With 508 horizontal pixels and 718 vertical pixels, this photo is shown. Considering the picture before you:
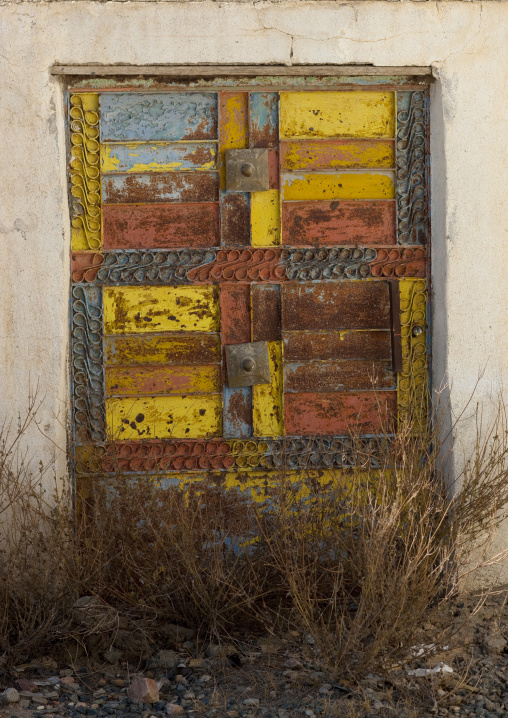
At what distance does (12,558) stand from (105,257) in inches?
73.3

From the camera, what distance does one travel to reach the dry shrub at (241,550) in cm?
361

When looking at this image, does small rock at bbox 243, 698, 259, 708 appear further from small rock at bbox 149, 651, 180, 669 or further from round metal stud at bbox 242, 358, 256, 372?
round metal stud at bbox 242, 358, 256, 372

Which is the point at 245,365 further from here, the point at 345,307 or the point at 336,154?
the point at 336,154

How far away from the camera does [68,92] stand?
448cm

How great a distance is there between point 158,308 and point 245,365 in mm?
658

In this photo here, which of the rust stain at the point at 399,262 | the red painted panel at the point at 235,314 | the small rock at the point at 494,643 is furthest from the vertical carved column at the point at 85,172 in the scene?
the small rock at the point at 494,643

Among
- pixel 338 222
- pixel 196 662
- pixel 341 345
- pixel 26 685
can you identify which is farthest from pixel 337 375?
pixel 26 685

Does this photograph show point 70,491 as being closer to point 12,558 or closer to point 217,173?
point 12,558

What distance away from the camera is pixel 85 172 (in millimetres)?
4520

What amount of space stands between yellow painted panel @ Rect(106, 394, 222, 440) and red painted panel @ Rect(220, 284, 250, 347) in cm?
39

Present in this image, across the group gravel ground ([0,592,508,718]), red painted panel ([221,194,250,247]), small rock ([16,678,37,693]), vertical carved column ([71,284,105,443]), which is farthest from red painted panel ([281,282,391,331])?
small rock ([16,678,37,693])

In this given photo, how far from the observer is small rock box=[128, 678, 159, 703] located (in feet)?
11.3

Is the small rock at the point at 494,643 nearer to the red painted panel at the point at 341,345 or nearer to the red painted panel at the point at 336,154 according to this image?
the red painted panel at the point at 341,345

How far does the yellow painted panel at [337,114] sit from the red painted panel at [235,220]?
496 mm
